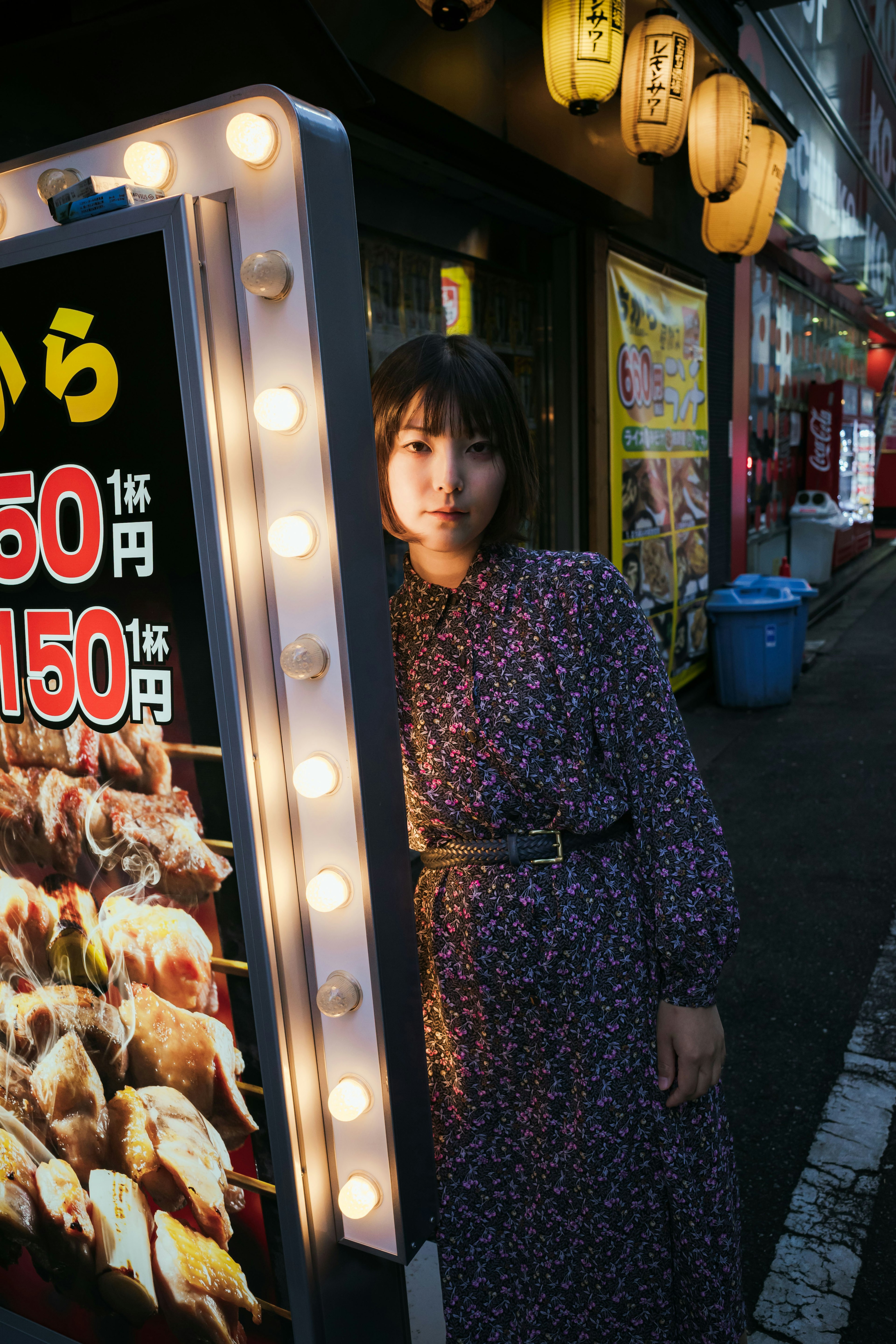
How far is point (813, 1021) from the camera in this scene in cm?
352

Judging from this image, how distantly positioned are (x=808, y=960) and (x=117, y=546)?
11.7 ft

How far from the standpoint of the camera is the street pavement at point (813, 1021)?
7.93ft

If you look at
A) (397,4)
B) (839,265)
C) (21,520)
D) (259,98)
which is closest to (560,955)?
(21,520)

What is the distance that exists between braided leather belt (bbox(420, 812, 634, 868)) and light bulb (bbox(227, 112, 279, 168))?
1.01 meters

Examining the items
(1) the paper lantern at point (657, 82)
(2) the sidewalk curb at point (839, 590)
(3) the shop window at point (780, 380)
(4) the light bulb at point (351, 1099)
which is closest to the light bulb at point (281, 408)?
(4) the light bulb at point (351, 1099)

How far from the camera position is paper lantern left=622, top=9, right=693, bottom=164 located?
510 centimetres

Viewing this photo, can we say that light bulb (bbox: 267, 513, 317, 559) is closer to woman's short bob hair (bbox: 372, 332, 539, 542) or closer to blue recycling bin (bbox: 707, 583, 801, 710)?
woman's short bob hair (bbox: 372, 332, 539, 542)

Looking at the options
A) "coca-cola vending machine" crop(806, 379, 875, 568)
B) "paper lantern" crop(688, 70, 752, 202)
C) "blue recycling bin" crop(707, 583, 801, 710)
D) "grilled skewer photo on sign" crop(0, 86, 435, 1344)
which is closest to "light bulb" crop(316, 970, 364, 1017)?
"grilled skewer photo on sign" crop(0, 86, 435, 1344)

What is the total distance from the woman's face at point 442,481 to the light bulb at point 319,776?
16.6 inches

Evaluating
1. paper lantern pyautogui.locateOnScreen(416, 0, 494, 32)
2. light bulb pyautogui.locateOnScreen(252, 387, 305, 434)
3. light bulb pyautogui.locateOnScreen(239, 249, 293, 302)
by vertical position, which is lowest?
light bulb pyautogui.locateOnScreen(252, 387, 305, 434)

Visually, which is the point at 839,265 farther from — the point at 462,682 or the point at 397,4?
the point at 462,682

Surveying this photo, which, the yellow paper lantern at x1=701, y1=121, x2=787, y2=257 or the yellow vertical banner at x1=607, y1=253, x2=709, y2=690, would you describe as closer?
the yellow vertical banner at x1=607, y1=253, x2=709, y2=690

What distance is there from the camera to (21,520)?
1.35 m

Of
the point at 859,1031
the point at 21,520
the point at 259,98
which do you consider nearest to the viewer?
the point at 259,98
